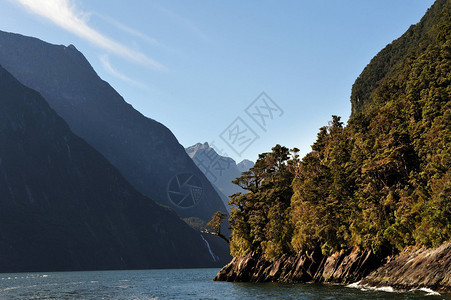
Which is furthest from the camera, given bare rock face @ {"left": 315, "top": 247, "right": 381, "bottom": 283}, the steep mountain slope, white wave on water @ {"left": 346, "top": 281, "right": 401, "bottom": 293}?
the steep mountain slope

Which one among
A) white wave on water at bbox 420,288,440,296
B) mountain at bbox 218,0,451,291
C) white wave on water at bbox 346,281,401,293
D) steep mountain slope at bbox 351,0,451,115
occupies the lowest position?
white wave on water at bbox 346,281,401,293

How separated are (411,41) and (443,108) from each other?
9803 cm

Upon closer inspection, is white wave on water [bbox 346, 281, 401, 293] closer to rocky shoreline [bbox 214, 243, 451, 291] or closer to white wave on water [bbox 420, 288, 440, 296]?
rocky shoreline [bbox 214, 243, 451, 291]

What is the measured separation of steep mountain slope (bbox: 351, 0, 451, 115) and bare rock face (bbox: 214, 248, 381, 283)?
241 feet

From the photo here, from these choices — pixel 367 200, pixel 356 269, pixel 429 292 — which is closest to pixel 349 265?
pixel 356 269

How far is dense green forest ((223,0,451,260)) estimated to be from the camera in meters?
58.3

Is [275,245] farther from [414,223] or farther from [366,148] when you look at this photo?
[414,223]

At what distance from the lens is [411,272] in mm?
52656

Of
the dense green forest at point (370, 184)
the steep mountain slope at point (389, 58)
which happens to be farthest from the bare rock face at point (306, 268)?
the steep mountain slope at point (389, 58)

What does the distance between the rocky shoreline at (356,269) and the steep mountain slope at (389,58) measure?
7404cm

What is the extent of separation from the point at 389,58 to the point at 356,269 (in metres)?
118

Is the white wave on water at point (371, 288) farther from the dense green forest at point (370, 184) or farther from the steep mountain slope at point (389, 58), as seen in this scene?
the steep mountain slope at point (389, 58)

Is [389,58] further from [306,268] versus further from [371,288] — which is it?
[371,288]

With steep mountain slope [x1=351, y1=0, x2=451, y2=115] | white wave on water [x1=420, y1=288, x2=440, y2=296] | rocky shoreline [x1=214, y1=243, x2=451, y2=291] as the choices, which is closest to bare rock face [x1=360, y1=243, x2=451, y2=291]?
rocky shoreline [x1=214, y1=243, x2=451, y2=291]
